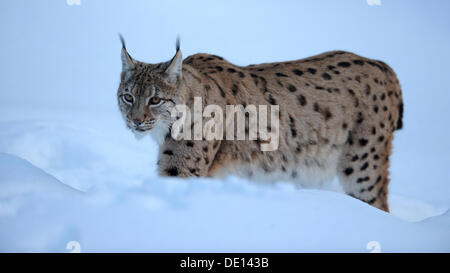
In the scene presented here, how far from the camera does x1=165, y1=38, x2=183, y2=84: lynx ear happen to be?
16.4ft

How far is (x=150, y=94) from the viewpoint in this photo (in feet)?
16.5

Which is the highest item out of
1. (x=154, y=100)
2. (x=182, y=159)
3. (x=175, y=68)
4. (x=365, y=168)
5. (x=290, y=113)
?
(x=175, y=68)

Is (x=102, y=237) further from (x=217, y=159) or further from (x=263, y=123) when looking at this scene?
(x=263, y=123)

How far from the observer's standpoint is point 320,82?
6.11 m

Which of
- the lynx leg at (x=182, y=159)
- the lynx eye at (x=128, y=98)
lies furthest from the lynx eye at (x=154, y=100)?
the lynx leg at (x=182, y=159)

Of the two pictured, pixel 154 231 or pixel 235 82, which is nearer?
pixel 154 231

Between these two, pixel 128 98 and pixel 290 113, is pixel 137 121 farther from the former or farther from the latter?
pixel 290 113

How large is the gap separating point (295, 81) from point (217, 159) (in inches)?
53.3

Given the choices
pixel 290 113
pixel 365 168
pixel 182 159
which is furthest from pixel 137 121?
pixel 365 168

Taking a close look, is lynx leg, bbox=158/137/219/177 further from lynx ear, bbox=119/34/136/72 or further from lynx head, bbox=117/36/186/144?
lynx ear, bbox=119/34/136/72

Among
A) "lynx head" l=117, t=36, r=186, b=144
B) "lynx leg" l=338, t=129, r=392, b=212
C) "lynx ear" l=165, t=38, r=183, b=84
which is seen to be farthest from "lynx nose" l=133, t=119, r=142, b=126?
"lynx leg" l=338, t=129, r=392, b=212

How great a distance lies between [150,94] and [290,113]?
5.62 ft
